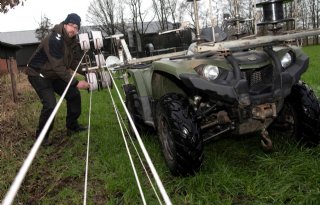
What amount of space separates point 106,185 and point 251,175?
139cm

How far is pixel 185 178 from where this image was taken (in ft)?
13.0

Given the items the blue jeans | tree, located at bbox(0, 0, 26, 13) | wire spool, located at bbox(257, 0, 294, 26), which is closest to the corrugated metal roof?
tree, located at bbox(0, 0, 26, 13)

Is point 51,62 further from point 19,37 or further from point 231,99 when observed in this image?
point 19,37

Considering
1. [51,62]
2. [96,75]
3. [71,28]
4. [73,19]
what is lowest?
[96,75]

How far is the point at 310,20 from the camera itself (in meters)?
60.4

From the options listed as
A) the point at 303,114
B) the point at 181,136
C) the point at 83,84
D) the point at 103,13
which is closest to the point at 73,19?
the point at 83,84

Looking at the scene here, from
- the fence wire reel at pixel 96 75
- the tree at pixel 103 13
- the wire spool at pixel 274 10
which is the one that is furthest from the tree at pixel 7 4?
the tree at pixel 103 13

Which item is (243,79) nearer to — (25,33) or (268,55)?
(268,55)

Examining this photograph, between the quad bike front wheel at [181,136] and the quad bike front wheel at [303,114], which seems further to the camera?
the quad bike front wheel at [303,114]

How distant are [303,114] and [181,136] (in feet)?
4.19

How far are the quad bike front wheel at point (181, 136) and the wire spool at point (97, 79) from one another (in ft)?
6.76

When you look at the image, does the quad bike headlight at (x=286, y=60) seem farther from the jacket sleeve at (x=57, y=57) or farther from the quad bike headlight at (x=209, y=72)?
the jacket sleeve at (x=57, y=57)

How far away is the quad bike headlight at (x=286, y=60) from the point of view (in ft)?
12.8

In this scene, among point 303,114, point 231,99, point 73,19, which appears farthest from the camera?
point 73,19
